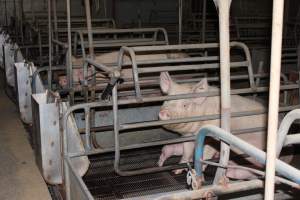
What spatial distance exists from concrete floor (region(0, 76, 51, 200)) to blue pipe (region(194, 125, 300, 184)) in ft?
6.70

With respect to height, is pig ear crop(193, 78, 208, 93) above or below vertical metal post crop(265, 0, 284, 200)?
below

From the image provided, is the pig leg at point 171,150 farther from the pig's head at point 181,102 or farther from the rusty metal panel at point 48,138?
the rusty metal panel at point 48,138

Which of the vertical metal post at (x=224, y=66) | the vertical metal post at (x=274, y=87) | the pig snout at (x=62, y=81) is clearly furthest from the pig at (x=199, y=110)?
the vertical metal post at (x=274, y=87)

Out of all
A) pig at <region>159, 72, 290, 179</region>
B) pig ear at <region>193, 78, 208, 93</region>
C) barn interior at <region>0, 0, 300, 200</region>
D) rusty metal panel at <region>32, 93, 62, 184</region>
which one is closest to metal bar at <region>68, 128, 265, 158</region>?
barn interior at <region>0, 0, 300, 200</region>

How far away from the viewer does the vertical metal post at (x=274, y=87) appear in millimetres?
1043

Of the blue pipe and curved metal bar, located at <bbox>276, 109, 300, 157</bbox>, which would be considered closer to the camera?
the blue pipe

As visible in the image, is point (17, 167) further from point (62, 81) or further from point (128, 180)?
point (128, 180)

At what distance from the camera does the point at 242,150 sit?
4.53ft

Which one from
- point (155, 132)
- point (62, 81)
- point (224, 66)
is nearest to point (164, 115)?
point (155, 132)


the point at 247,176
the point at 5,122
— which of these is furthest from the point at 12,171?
the point at 247,176

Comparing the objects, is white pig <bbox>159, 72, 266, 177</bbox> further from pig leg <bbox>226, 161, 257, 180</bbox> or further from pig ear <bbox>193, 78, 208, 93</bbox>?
pig leg <bbox>226, 161, 257, 180</bbox>

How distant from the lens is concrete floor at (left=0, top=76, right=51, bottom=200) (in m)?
3.51

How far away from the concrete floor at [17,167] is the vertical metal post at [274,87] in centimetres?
266

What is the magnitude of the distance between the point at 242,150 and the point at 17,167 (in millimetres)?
3129
